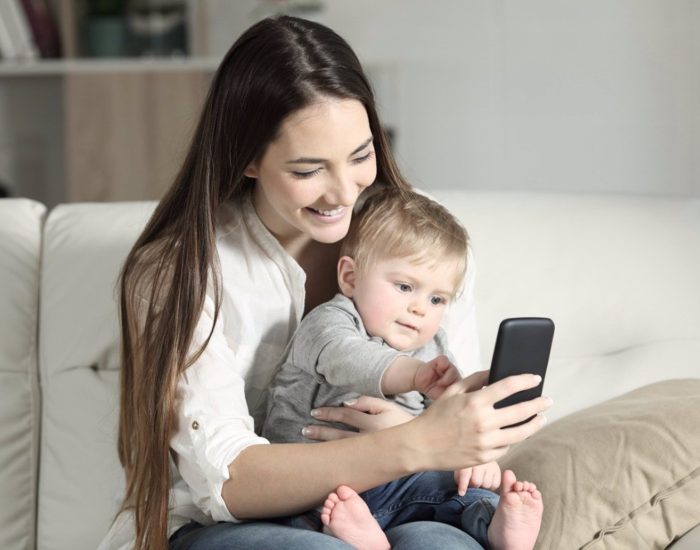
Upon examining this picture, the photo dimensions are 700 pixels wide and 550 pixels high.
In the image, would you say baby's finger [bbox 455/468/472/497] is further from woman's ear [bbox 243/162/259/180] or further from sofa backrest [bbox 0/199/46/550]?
A: sofa backrest [bbox 0/199/46/550]

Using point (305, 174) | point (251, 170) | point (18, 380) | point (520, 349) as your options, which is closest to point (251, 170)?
point (251, 170)

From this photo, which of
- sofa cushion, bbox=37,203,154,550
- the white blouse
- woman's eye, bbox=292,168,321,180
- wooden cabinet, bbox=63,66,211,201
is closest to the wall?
wooden cabinet, bbox=63,66,211,201

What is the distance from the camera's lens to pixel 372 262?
5.19ft

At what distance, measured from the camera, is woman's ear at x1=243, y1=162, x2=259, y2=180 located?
5.24ft

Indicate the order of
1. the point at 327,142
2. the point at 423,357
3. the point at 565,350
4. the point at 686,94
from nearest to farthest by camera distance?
the point at 327,142 → the point at 423,357 → the point at 565,350 → the point at 686,94

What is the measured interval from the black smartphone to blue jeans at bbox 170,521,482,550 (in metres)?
0.18

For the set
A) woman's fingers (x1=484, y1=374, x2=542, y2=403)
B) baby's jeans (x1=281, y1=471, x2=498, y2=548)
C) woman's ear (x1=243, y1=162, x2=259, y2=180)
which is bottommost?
baby's jeans (x1=281, y1=471, x2=498, y2=548)

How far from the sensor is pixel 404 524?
57.7 inches

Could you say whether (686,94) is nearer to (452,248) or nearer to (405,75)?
(405,75)

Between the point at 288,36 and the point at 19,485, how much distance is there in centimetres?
89

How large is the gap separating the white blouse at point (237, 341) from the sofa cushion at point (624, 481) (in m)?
0.33

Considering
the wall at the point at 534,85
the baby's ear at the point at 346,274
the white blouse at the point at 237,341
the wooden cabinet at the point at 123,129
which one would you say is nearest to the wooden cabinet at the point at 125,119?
the wooden cabinet at the point at 123,129

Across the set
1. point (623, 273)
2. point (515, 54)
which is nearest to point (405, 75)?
point (515, 54)

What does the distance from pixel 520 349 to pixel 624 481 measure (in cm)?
29
